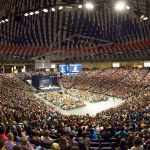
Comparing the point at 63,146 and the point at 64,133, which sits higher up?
the point at 63,146

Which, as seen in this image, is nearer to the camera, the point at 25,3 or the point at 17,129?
the point at 17,129

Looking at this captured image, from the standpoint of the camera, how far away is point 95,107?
1576 inches

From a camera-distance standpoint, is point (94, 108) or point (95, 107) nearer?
point (94, 108)

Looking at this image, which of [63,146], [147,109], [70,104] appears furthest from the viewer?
[70,104]

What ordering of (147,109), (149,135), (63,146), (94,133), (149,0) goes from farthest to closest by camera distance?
(149,0)
(147,109)
(94,133)
(149,135)
(63,146)

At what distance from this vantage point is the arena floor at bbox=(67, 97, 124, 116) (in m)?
36.6

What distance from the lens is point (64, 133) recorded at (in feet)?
50.5

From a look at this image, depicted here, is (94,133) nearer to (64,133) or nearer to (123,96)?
(64,133)

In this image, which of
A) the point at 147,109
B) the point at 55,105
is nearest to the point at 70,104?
the point at 55,105

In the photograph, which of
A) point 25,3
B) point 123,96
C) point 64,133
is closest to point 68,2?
point 25,3

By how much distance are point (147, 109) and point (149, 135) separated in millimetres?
10410

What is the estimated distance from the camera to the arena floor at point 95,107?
36562mm

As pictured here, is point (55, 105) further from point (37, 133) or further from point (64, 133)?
point (37, 133)

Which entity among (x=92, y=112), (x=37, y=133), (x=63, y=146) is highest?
(x=63, y=146)
